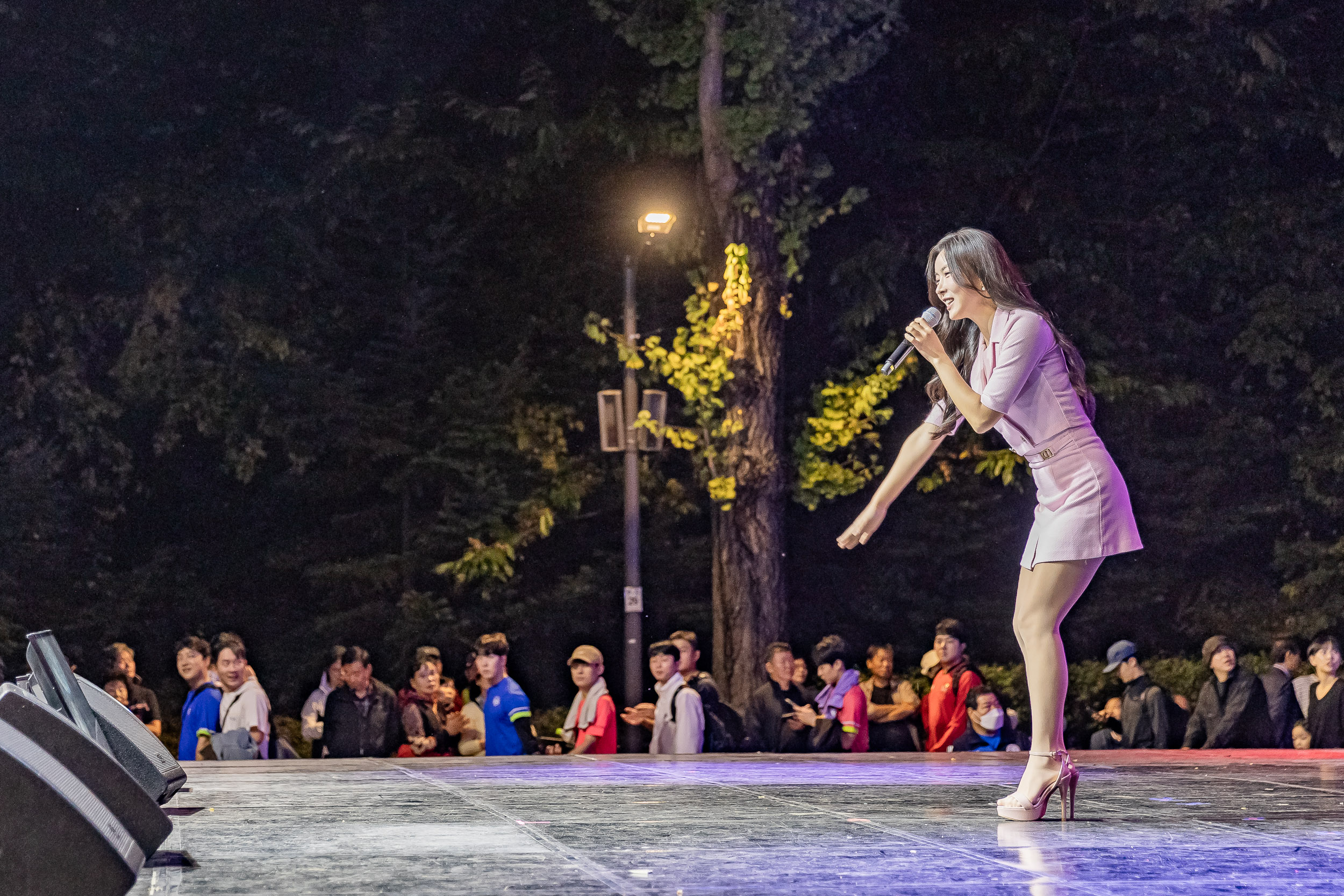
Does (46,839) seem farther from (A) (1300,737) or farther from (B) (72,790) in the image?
(A) (1300,737)

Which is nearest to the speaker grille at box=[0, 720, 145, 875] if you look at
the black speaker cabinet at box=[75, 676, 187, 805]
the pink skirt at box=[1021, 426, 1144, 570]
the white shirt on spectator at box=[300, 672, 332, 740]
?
the black speaker cabinet at box=[75, 676, 187, 805]

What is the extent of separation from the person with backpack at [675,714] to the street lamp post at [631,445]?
5707mm

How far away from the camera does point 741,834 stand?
4289 mm

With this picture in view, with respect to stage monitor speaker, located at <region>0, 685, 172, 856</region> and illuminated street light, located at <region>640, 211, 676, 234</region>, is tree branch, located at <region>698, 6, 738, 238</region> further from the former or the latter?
stage monitor speaker, located at <region>0, 685, 172, 856</region>

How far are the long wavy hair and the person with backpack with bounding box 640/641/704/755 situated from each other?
481 cm

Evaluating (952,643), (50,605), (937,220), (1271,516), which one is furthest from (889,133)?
(50,605)

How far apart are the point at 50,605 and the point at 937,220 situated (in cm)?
1176

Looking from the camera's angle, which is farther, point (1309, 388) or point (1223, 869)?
point (1309, 388)

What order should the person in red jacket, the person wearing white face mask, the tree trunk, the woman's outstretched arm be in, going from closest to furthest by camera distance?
1. the woman's outstretched arm
2. the person wearing white face mask
3. the person in red jacket
4. the tree trunk

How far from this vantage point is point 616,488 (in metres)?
21.1

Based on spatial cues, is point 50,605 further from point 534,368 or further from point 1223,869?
point 1223,869

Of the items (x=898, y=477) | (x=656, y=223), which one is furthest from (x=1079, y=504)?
(x=656, y=223)

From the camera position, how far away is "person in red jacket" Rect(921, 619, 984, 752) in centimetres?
1076

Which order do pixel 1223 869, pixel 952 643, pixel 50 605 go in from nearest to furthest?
pixel 1223 869
pixel 952 643
pixel 50 605
